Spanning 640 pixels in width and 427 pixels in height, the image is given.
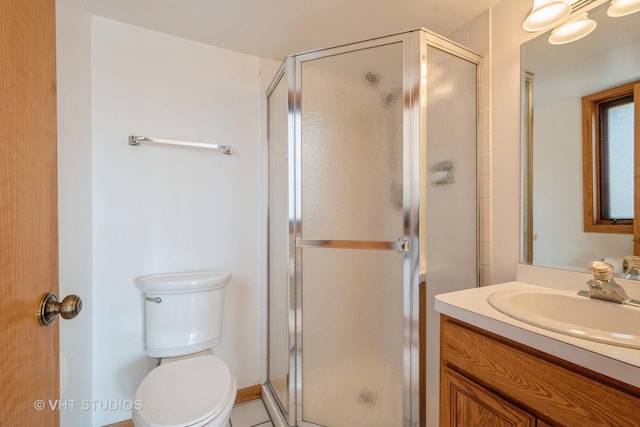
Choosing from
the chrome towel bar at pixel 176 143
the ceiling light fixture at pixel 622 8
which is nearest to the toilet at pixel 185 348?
the chrome towel bar at pixel 176 143

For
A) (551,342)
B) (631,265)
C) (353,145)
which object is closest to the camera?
(551,342)

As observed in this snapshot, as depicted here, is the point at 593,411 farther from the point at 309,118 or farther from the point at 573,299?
the point at 309,118

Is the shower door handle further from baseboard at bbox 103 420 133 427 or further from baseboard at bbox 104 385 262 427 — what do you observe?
baseboard at bbox 103 420 133 427

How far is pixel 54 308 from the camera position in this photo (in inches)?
22.7

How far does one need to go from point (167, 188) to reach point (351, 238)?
1.12m

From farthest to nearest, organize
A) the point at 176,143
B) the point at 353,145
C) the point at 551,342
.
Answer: the point at 176,143
the point at 353,145
the point at 551,342

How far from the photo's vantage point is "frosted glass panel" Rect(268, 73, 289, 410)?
4.81 feet

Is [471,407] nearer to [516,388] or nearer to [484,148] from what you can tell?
[516,388]

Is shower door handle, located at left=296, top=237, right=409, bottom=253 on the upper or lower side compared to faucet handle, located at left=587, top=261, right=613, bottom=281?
upper

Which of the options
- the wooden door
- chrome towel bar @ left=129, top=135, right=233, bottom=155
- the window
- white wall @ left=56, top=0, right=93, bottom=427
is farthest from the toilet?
the window

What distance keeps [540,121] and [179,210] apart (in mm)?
1888

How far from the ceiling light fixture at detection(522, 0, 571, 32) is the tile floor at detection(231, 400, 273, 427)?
2.33 meters

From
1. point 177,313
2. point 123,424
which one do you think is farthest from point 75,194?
point 123,424

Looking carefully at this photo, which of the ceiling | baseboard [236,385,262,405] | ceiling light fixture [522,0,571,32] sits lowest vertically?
baseboard [236,385,262,405]
